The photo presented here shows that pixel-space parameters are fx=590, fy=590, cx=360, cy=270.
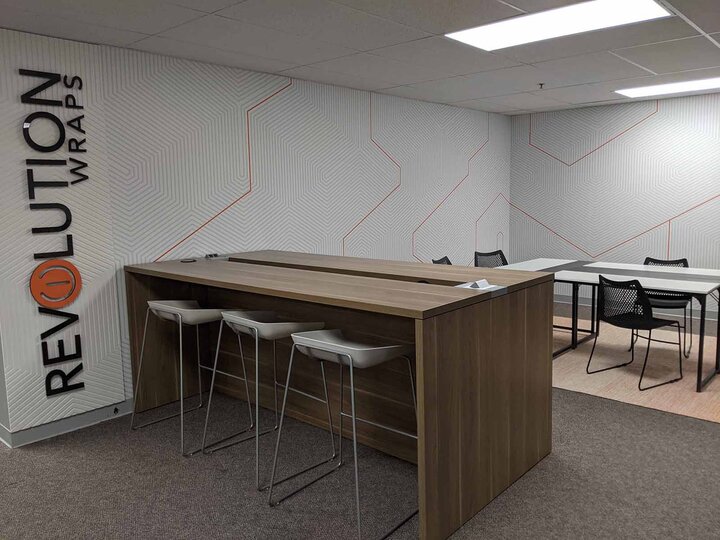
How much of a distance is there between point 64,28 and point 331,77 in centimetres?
211

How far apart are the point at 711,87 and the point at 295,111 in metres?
4.00

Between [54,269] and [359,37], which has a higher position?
[359,37]

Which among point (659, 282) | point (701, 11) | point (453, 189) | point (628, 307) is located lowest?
point (628, 307)

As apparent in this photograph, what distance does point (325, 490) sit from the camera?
289cm

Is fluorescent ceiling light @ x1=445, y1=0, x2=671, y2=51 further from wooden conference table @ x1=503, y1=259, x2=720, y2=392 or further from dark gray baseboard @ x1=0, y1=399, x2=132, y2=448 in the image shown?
dark gray baseboard @ x1=0, y1=399, x2=132, y2=448

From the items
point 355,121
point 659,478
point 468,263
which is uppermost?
point 355,121

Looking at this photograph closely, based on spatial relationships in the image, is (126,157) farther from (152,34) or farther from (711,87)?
(711,87)

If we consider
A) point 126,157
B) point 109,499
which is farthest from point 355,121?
point 109,499

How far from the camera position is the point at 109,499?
2.85 meters

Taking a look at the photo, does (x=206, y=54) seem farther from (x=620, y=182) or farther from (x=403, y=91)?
(x=620, y=182)

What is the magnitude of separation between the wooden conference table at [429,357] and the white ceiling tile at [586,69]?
6.62ft

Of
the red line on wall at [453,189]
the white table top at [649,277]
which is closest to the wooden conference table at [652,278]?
the white table top at [649,277]

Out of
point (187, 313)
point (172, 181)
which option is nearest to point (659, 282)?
point (187, 313)

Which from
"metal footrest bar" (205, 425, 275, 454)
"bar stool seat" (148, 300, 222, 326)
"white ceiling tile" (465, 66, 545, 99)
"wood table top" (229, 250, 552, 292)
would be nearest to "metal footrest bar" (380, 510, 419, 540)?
"wood table top" (229, 250, 552, 292)
